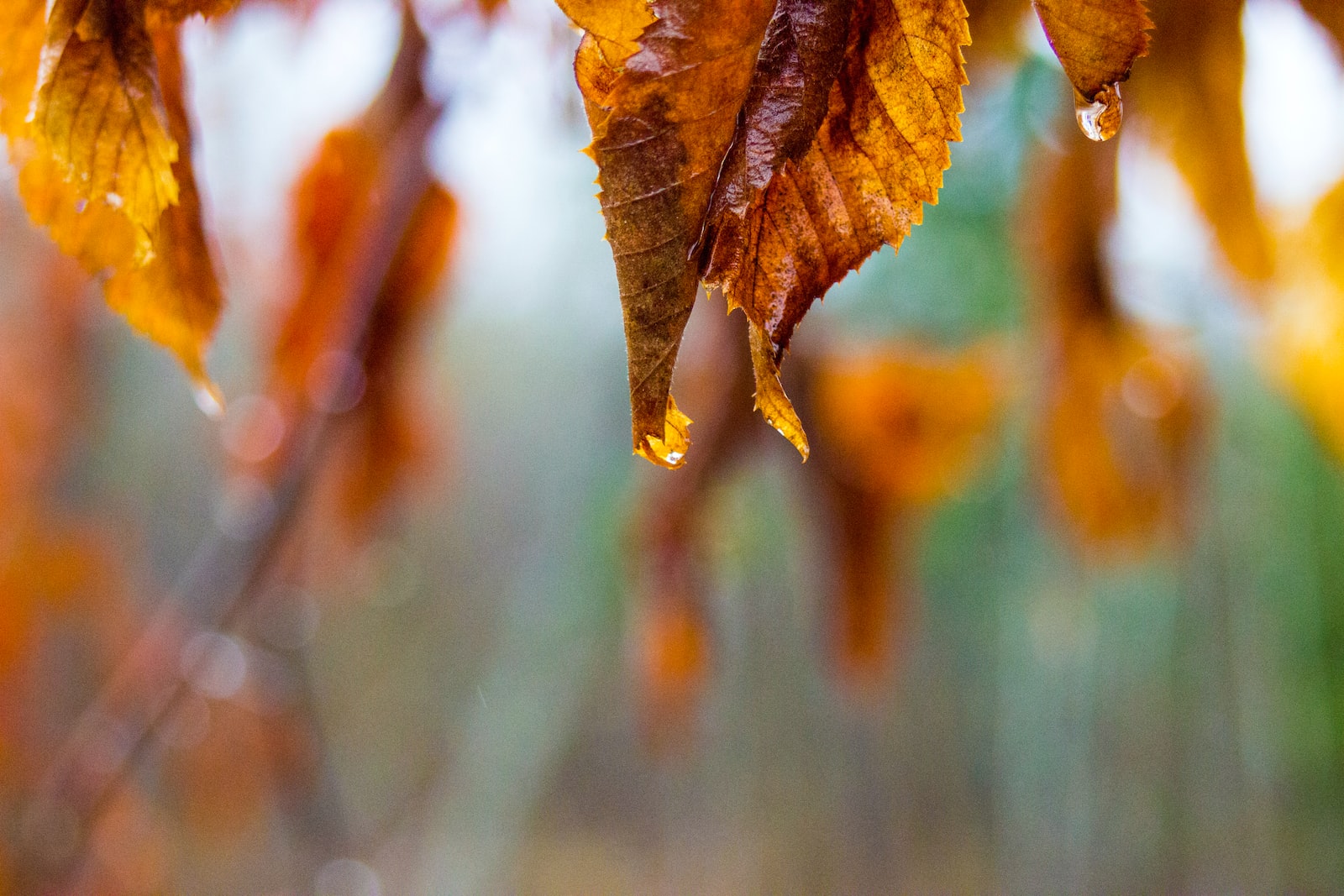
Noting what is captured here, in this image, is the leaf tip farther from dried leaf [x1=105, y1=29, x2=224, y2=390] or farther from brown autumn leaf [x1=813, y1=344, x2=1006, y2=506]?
brown autumn leaf [x1=813, y1=344, x2=1006, y2=506]

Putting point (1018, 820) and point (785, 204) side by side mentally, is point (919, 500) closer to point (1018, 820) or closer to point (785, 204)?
point (785, 204)

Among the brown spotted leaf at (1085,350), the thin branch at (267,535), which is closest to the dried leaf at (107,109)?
the thin branch at (267,535)

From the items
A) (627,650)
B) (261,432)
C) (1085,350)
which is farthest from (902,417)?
(627,650)

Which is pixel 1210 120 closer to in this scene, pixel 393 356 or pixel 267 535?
pixel 393 356

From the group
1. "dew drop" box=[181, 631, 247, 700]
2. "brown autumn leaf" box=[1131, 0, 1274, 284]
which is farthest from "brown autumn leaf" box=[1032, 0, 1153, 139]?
"dew drop" box=[181, 631, 247, 700]

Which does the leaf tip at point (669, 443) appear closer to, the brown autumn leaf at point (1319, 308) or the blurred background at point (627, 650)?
the brown autumn leaf at point (1319, 308)

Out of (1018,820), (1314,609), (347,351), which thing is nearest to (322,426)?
(347,351)
